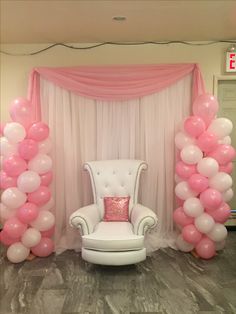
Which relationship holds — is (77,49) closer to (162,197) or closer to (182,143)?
(182,143)

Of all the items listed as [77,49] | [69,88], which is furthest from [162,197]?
[77,49]

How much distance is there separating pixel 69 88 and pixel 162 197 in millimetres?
1704

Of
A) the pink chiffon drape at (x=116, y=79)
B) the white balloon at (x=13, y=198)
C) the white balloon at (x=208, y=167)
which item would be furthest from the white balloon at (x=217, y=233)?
the white balloon at (x=13, y=198)

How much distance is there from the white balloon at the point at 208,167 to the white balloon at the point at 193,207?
11.6 inches

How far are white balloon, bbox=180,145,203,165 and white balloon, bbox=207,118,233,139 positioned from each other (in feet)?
0.81

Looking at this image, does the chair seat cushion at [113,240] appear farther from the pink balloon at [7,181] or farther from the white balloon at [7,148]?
the white balloon at [7,148]

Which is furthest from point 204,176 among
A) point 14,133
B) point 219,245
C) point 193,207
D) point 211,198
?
point 14,133

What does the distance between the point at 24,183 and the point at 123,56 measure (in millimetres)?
1912

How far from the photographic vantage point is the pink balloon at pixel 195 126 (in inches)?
137

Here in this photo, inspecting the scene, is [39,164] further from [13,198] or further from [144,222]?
[144,222]

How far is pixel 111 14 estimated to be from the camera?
9.88ft

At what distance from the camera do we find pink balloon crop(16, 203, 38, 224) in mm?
3430

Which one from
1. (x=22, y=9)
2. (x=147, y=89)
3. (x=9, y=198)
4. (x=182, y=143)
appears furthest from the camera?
(x=147, y=89)

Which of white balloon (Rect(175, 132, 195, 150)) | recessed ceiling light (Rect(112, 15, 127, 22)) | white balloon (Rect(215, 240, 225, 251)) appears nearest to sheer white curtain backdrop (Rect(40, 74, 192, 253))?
white balloon (Rect(175, 132, 195, 150))
